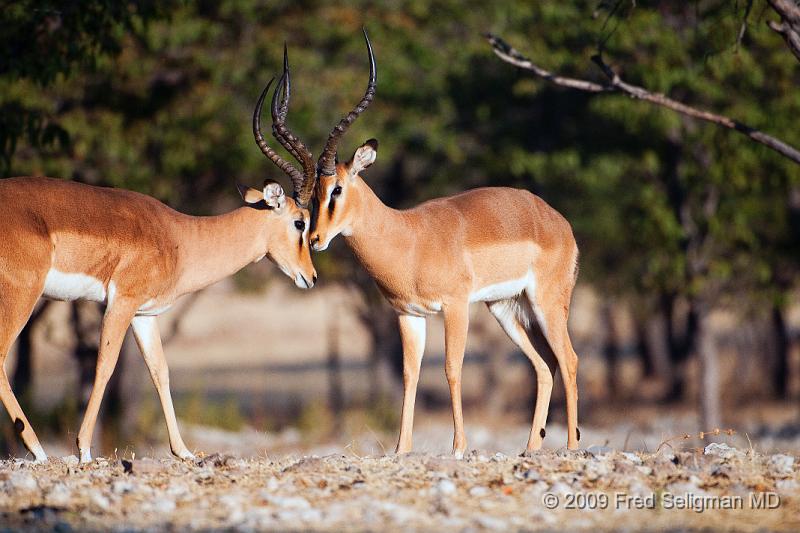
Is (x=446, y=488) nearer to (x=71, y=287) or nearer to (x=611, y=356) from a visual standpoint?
(x=71, y=287)

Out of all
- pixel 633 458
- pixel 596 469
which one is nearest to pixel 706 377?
pixel 633 458

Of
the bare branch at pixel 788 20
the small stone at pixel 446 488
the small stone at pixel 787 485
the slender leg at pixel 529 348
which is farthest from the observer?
the slender leg at pixel 529 348

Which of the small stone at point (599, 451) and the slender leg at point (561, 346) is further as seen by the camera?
the slender leg at point (561, 346)

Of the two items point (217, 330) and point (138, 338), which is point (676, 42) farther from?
point (217, 330)

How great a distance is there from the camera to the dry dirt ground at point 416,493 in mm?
5977

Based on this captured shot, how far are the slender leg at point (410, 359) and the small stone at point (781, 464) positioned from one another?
251cm

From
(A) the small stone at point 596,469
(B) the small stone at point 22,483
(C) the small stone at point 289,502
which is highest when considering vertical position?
(A) the small stone at point 596,469

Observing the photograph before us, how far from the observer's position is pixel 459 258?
8609mm

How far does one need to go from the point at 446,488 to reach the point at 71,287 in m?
3.24

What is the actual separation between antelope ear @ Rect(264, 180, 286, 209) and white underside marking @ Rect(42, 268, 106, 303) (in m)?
1.66

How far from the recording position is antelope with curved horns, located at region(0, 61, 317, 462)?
7785 millimetres

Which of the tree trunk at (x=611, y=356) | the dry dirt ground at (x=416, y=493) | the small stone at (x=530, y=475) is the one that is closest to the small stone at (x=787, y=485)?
the dry dirt ground at (x=416, y=493)

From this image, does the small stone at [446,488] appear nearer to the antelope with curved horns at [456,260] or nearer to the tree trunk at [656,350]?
the antelope with curved horns at [456,260]

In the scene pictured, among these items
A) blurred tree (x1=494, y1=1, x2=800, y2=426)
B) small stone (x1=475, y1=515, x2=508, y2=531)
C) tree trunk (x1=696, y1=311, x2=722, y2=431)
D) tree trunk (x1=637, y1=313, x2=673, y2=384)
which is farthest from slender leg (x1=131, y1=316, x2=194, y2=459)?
tree trunk (x1=637, y1=313, x2=673, y2=384)
